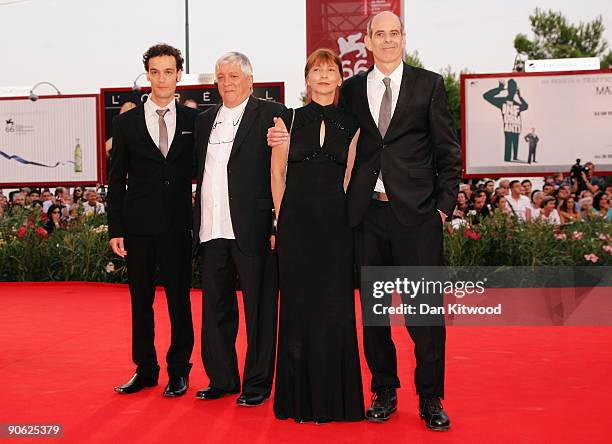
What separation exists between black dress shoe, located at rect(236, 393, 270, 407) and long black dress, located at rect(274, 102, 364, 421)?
30cm

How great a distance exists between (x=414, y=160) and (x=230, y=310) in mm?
1473

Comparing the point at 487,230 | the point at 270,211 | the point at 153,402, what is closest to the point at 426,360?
the point at 270,211

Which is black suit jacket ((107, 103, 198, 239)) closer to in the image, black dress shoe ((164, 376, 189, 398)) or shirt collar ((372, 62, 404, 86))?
black dress shoe ((164, 376, 189, 398))

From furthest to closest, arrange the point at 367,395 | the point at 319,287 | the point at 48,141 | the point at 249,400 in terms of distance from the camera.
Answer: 1. the point at 48,141
2. the point at 367,395
3. the point at 249,400
4. the point at 319,287

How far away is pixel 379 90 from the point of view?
432 centimetres

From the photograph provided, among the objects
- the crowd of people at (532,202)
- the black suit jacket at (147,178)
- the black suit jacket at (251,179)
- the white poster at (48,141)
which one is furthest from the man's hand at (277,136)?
the white poster at (48,141)

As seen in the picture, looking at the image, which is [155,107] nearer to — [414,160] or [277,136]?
[277,136]

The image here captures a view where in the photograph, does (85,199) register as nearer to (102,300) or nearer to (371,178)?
(102,300)

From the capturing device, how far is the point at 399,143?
13.7ft

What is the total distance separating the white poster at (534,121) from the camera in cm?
1825

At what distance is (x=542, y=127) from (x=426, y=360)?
50.0 feet

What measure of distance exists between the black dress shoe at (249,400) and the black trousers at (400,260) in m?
0.69

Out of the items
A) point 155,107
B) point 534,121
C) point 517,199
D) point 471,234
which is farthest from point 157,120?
point 534,121

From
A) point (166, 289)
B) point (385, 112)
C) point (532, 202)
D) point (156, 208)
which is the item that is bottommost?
point (166, 289)
